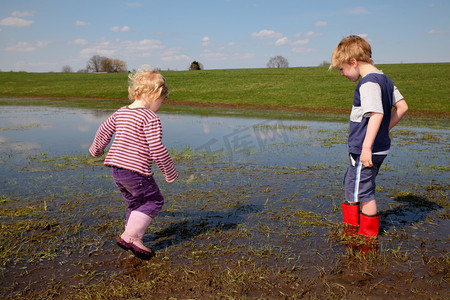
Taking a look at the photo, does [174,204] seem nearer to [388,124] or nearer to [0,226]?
[0,226]

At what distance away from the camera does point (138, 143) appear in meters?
3.04

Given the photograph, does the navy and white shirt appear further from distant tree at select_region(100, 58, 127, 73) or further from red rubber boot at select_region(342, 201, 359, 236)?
distant tree at select_region(100, 58, 127, 73)

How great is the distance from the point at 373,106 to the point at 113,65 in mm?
109211

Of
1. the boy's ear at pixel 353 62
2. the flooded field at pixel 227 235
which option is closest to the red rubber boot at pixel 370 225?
the flooded field at pixel 227 235

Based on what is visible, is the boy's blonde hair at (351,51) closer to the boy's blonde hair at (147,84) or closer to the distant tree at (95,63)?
the boy's blonde hair at (147,84)

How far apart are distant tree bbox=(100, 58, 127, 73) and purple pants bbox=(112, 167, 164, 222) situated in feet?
334

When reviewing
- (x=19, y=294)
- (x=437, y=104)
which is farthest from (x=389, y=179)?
(x=437, y=104)

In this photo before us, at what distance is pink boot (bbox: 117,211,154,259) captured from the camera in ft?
9.82

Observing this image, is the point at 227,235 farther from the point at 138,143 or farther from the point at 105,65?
the point at 105,65

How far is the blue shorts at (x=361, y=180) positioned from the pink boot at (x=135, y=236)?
2043mm

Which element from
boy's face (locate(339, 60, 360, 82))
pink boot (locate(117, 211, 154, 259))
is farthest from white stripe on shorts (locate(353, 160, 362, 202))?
pink boot (locate(117, 211, 154, 259))

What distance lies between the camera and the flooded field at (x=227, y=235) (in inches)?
104

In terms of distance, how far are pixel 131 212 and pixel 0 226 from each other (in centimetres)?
163

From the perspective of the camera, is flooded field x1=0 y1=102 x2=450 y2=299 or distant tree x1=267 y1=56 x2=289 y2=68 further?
distant tree x1=267 y1=56 x2=289 y2=68
